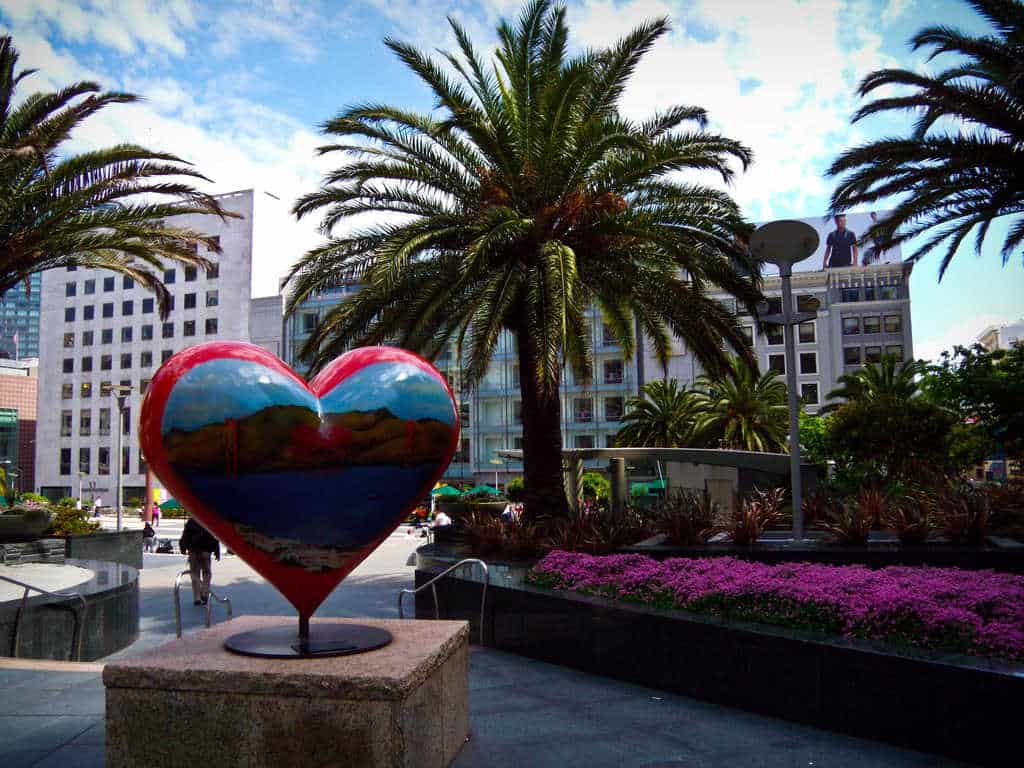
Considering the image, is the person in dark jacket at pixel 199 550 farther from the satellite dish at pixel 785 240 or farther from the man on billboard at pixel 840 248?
the man on billboard at pixel 840 248

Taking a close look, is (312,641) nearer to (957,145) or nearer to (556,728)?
(556,728)

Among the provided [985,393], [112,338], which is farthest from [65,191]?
[112,338]

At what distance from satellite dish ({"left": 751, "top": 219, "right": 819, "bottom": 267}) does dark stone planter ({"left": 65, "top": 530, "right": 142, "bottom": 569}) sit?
14.0m

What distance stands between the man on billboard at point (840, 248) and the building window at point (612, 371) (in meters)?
19.7

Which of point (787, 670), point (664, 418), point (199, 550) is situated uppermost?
point (664, 418)

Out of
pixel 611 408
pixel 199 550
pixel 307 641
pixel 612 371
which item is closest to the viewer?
pixel 307 641

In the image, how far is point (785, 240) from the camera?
11.9 m

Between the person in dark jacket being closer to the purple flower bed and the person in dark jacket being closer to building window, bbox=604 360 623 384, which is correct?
the purple flower bed

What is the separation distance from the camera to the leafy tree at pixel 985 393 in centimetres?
2108

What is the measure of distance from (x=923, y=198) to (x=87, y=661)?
1520 centimetres

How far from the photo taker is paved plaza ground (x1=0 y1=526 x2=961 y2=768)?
17.9 feet

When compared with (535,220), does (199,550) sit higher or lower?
lower

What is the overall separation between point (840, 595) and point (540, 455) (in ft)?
25.1

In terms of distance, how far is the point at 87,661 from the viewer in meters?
9.48
